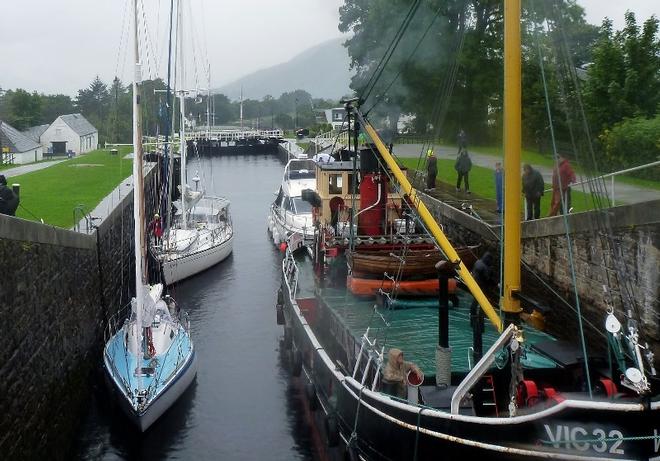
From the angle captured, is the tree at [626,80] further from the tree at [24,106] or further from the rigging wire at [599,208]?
the tree at [24,106]

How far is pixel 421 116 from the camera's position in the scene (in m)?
37.4

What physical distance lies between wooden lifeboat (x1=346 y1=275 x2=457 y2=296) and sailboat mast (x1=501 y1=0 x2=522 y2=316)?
7.01 meters

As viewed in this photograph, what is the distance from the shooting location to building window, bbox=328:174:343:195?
2392 cm

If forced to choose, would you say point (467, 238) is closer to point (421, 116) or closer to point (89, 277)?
point (89, 277)

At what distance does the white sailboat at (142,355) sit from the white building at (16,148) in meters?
29.8

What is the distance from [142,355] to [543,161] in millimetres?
14146

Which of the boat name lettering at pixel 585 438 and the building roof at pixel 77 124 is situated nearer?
the boat name lettering at pixel 585 438

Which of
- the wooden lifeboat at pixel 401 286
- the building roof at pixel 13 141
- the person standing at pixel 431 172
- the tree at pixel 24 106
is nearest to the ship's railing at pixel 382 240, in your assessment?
the wooden lifeboat at pixel 401 286

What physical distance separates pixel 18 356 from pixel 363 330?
619 centimetres

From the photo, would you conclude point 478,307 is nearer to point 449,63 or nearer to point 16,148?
point 449,63

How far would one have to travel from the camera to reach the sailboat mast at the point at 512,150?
31.0 ft

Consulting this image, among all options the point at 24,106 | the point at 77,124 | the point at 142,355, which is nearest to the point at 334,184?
the point at 142,355

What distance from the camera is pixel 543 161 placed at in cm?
2455

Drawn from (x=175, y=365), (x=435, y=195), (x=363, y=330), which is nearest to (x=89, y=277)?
(x=175, y=365)
